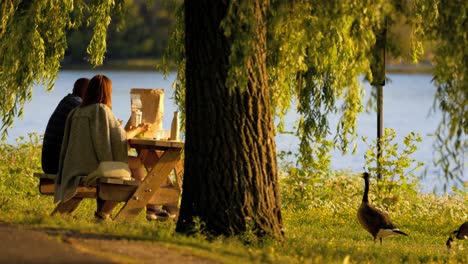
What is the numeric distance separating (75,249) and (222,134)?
191 cm

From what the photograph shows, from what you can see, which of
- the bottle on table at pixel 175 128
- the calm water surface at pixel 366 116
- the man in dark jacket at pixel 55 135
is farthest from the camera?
the calm water surface at pixel 366 116

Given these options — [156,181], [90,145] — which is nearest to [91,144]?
[90,145]

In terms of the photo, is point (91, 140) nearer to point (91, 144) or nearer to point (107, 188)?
point (91, 144)

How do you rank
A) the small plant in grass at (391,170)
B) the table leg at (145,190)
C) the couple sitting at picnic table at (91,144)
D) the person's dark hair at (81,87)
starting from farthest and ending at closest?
1. the small plant in grass at (391,170)
2. the person's dark hair at (81,87)
3. the table leg at (145,190)
4. the couple sitting at picnic table at (91,144)

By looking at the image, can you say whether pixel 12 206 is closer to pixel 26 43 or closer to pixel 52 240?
pixel 26 43

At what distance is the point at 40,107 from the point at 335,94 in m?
36.4

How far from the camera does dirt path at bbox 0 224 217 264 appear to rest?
7488 mm

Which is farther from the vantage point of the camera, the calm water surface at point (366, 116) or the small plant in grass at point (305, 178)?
the calm water surface at point (366, 116)

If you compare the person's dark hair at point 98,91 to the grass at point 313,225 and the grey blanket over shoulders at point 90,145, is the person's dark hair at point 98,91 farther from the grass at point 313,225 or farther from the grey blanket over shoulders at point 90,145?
the grass at point 313,225

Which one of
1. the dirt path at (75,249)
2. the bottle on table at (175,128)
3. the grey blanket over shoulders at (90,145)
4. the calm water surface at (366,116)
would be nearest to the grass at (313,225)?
the dirt path at (75,249)

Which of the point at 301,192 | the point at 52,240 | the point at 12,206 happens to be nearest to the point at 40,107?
the point at 301,192

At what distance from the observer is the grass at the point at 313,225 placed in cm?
883

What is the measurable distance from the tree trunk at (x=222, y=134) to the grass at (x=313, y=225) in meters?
0.30

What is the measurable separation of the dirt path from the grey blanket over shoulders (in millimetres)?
1638
